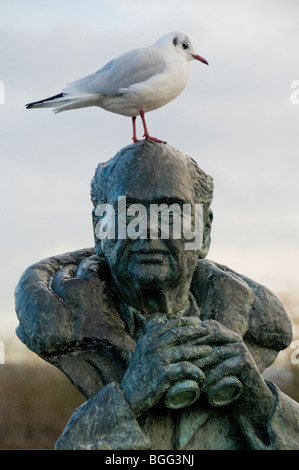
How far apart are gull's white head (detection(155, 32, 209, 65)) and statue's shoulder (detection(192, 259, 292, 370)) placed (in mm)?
1425

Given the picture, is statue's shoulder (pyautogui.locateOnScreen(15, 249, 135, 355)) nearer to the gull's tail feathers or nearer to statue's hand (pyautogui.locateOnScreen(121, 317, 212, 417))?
statue's hand (pyautogui.locateOnScreen(121, 317, 212, 417))

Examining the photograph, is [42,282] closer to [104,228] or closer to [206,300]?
[104,228]

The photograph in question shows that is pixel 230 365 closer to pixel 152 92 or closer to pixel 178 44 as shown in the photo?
pixel 152 92

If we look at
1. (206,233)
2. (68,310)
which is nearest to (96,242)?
(68,310)

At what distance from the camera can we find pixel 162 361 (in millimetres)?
3865

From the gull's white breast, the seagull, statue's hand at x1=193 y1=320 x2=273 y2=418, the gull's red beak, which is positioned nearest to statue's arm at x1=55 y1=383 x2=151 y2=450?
statue's hand at x1=193 y1=320 x2=273 y2=418

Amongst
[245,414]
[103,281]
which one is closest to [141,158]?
[103,281]

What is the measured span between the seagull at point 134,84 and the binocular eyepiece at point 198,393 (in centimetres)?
155

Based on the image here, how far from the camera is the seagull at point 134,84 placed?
4902 mm

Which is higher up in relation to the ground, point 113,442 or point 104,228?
point 104,228

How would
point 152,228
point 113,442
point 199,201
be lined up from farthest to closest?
1. point 199,201
2. point 152,228
3. point 113,442

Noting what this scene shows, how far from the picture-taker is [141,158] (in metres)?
4.36

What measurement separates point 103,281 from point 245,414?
1.02 meters

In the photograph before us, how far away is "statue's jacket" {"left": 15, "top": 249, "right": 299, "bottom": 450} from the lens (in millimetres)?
3891
